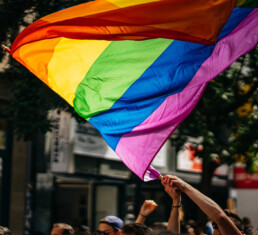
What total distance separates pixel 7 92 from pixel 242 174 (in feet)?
40.3

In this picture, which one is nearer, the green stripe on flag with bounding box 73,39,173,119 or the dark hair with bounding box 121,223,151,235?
the dark hair with bounding box 121,223,151,235

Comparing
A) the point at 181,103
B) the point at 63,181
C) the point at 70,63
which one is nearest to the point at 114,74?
the point at 70,63

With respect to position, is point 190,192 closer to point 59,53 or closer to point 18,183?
point 59,53

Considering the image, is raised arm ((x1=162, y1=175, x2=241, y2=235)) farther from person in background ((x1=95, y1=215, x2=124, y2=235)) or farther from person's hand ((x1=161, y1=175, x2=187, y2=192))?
person in background ((x1=95, y1=215, x2=124, y2=235))

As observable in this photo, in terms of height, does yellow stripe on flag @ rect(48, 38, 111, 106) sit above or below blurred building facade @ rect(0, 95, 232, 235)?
above

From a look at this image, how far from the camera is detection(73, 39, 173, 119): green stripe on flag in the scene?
705 centimetres

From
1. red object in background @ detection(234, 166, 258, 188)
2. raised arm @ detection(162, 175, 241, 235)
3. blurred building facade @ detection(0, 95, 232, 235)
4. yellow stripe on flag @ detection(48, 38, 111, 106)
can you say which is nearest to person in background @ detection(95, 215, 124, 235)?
yellow stripe on flag @ detection(48, 38, 111, 106)

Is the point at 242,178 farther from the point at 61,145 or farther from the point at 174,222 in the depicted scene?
the point at 174,222

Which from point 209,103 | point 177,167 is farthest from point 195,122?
point 177,167

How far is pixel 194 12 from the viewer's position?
21.7ft

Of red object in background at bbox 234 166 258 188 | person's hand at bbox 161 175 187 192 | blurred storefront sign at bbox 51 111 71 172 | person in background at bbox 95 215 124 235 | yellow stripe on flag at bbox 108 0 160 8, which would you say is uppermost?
yellow stripe on flag at bbox 108 0 160 8

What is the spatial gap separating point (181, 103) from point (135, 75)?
25.1 inches

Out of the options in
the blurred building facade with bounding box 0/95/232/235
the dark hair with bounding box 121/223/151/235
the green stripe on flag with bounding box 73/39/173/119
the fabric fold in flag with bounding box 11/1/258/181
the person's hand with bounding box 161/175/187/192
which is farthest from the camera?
the blurred building facade with bounding box 0/95/232/235

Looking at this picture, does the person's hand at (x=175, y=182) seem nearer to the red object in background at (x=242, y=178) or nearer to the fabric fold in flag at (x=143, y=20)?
the fabric fold in flag at (x=143, y=20)
